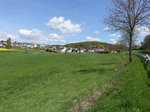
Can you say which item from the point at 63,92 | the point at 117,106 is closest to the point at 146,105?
the point at 117,106

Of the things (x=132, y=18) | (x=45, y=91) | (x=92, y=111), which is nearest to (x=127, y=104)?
(x=92, y=111)

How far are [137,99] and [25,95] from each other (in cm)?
627

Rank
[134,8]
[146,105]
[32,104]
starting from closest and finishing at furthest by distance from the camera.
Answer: [146,105] < [32,104] < [134,8]

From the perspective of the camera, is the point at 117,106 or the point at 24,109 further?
the point at 24,109

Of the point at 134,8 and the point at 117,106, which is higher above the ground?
the point at 134,8

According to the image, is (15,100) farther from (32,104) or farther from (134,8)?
(134,8)

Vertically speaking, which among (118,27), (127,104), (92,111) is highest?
(118,27)

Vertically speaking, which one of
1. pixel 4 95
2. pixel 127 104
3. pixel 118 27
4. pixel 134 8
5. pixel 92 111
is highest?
pixel 134 8

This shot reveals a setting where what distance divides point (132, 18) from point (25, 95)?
16.8 m

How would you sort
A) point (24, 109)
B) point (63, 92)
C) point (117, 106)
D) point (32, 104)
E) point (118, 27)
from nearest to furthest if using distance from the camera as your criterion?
1. point (117, 106)
2. point (24, 109)
3. point (32, 104)
4. point (63, 92)
5. point (118, 27)

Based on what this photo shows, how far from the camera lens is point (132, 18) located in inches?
749

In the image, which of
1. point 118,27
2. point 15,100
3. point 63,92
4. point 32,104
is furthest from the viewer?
point 118,27

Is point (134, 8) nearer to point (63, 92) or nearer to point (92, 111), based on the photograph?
point (63, 92)

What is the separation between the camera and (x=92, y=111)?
5012 mm
